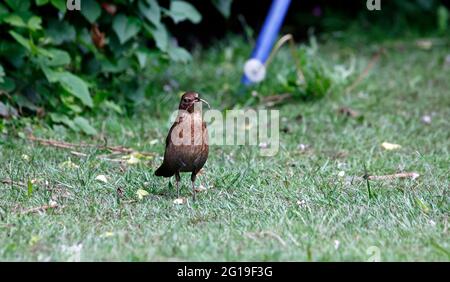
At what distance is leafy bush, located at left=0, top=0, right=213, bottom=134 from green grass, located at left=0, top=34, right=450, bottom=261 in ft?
0.67

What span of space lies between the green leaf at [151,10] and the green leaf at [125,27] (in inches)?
4.0

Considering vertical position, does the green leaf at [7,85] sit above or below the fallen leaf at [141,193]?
above

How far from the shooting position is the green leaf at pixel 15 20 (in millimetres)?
5434

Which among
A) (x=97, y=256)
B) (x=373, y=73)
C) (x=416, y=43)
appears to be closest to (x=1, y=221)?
(x=97, y=256)

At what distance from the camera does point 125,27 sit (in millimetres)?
A: 5898

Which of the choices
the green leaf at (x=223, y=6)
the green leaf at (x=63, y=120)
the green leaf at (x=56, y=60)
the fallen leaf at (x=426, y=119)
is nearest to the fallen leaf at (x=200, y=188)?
the green leaf at (x=63, y=120)

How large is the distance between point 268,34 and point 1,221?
376cm

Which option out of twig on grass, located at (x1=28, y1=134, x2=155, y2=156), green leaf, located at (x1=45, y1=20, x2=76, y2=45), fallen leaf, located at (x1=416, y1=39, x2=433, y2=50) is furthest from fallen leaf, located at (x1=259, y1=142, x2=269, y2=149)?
fallen leaf, located at (x1=416, y1=39, x2=433, y2=50)

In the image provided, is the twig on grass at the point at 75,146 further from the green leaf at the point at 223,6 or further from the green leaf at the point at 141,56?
the green leaf at the point at 223,6

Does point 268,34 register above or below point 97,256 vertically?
above

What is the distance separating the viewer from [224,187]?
4523 mm

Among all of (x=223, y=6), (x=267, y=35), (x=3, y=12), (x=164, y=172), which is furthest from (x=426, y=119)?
(x=3, y=12)

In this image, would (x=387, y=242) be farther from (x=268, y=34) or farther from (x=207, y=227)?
(x=268, y=34)

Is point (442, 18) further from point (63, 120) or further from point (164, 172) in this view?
point (164, 172)
